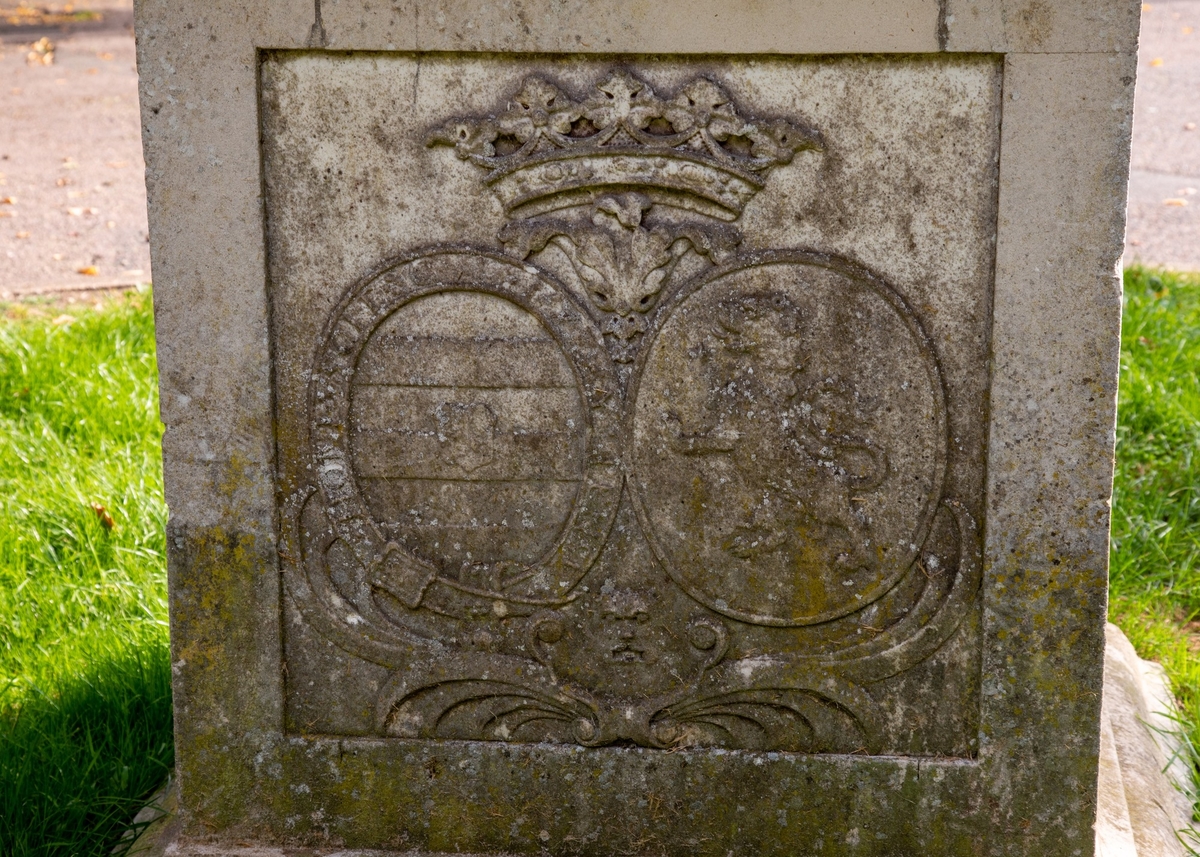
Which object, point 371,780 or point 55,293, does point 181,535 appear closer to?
point 371,780

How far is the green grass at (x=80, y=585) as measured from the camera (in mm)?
2484

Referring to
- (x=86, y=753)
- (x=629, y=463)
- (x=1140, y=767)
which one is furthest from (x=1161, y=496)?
(x=86, y=753)

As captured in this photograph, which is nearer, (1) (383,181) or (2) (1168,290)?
(1) (383,181)

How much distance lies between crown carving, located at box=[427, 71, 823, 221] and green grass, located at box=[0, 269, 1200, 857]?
1510 mm

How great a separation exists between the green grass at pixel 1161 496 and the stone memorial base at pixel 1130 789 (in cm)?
7

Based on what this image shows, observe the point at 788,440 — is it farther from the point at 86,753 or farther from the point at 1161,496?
the point at 1161,496

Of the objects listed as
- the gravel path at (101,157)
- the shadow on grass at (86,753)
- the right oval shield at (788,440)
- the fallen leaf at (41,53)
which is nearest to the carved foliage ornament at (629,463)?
the right oval shield at (788,440)

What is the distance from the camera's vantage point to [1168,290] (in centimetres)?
483

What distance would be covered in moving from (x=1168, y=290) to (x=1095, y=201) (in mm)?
3273

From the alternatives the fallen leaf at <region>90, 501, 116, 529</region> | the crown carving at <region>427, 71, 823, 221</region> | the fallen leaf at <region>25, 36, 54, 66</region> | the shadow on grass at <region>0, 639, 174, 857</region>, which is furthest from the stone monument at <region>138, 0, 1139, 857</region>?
the fallen leaf at <region>25, 36, 54, 66</region>

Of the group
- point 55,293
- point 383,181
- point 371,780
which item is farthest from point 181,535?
point 55,293

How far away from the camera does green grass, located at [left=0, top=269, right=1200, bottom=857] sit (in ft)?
8.35

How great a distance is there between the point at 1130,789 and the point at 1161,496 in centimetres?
140

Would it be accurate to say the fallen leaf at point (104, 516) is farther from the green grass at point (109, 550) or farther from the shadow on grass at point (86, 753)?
the shadow on grass at point (86, 753)
